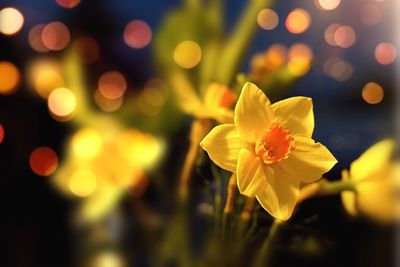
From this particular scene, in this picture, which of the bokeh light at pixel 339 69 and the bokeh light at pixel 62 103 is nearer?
the bokeh light at pixel 339 69

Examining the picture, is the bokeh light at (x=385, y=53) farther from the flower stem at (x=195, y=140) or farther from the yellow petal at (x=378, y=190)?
the flower stem at (x=195, y=140)

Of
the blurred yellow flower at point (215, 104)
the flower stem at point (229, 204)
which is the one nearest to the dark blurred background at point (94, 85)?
the blurred yellow flower at point (215, 104)

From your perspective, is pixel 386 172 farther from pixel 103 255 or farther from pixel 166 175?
pixel 103 255

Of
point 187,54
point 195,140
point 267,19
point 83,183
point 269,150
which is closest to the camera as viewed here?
point 269,150

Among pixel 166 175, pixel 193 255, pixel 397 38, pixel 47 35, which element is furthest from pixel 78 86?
pixel 397 38

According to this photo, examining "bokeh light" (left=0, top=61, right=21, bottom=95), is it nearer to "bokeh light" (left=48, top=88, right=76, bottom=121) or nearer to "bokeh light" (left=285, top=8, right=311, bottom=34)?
"bokeh light" (left=48, top=88, right=76, bottom=121)

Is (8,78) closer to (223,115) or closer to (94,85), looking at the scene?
(94,85)

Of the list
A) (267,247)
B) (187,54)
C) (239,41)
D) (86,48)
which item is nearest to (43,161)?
(86,48)
